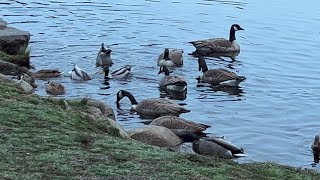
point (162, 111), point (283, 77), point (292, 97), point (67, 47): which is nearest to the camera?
point (162, 111)

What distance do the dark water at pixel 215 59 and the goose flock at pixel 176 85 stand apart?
26cm

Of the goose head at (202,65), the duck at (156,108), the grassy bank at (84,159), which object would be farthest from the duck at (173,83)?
the grassy bank at (84,159)

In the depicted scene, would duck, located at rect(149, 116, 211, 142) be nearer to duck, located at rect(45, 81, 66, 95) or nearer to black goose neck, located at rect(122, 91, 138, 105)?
black goose neck, located at rect(122, 91, 138, 105)

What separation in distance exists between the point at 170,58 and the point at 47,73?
392cm

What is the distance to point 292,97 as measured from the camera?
17.4 meters

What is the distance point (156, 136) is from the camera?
37.7ft

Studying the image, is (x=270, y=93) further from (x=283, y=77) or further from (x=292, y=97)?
(x=283, y=77)

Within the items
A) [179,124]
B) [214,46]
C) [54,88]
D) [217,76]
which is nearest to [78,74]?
[54,88]

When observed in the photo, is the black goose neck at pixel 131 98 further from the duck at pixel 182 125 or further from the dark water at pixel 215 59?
the duck at pixel 182 125

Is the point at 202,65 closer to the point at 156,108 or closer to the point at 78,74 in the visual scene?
the point at 78,74

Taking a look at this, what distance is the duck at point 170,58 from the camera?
65.6 ft

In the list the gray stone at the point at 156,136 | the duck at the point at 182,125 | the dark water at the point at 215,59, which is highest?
the gray stone at the point at 156,136

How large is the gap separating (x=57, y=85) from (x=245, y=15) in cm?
1713

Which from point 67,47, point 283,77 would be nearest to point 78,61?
point 67,47
